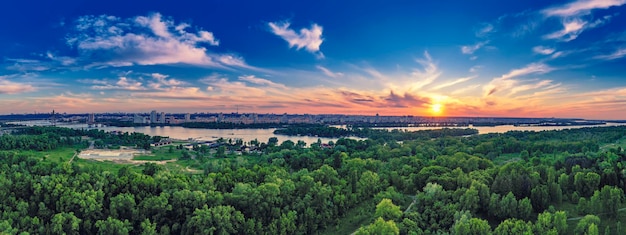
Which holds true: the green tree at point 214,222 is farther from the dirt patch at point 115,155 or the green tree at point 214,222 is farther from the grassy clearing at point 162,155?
the grassy clearing at point 162,155

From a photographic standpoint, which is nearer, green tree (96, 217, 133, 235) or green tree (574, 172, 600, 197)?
green tree (96, 217, 133, 235)

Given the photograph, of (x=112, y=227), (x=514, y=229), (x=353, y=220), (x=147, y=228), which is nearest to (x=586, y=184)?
(x=514, y=229)

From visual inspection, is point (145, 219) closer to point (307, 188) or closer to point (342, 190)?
point (307, 188)

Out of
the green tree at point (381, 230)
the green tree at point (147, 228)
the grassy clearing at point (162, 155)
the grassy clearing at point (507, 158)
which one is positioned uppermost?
the grassy clearing at point (507, 158)

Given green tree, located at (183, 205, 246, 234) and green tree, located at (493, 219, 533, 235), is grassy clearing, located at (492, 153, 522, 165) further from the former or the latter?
green tree, located at (183, 205, 246, 234)

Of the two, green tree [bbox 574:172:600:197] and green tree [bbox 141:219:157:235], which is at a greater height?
green tree [bbox 574:172:600:197]

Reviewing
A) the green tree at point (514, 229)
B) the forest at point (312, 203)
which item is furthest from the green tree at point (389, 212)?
the green tree at point (514, 229)

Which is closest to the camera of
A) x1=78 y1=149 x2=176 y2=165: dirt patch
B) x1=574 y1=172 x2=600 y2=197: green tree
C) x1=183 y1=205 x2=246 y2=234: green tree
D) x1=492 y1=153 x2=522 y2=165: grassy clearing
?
x1=183 y1=205 x2=246 y2=234: green tree

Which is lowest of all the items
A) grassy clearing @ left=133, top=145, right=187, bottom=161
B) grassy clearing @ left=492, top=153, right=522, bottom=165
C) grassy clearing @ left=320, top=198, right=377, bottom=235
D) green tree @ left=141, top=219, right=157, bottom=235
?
grassy clearing @ left=320, top=198, right=377, bottom=235

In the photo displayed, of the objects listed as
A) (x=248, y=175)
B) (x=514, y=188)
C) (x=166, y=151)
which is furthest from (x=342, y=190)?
(x=166, y=151)

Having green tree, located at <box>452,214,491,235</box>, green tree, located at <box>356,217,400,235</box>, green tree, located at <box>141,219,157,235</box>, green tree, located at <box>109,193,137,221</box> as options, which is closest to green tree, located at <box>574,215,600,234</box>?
green tree, located at <box>452,214,491,235</box>

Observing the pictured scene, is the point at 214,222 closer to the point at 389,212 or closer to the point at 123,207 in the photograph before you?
the point at 123,207
